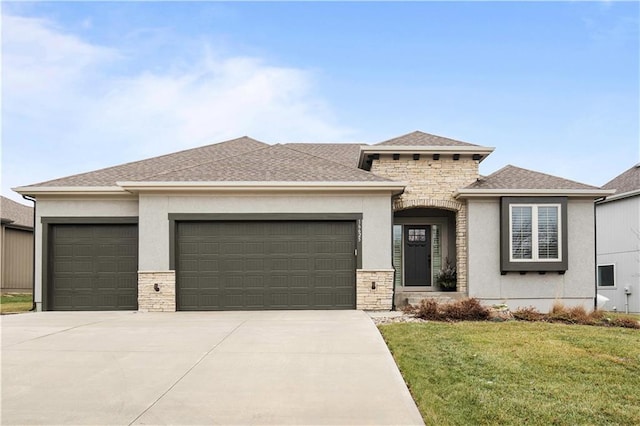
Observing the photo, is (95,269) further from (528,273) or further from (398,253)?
(528,273)

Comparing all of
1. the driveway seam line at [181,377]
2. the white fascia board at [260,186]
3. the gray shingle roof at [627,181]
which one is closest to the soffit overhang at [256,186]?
the white fascia board at [260,186]

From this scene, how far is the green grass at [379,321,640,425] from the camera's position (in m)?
5.26

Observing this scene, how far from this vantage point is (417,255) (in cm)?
1672

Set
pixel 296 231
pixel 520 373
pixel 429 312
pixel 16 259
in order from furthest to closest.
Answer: pixel 16 259 < pixel 296 231 < pixel 429 312 < pixel 520 373

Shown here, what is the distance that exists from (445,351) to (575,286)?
8584 millimetres

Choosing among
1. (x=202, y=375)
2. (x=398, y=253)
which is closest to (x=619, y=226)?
(x=398, y=253)

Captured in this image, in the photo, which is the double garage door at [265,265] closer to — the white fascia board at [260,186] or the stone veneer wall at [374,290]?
the stone veneer wall at [374,290]

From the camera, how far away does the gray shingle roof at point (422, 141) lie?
15.4m

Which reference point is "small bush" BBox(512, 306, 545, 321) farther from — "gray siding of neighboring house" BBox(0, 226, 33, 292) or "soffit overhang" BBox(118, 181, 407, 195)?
"gray siding of neighboring house" BBox(0, 226, 33, 292)

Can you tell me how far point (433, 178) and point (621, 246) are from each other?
1149 centimetres

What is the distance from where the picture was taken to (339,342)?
8.57 m

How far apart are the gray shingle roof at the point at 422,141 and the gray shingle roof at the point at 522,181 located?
1.31 metres

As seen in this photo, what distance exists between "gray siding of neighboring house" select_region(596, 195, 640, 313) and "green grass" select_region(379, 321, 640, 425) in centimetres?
1254

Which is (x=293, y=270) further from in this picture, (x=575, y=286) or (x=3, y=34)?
(x=3, y=34)
